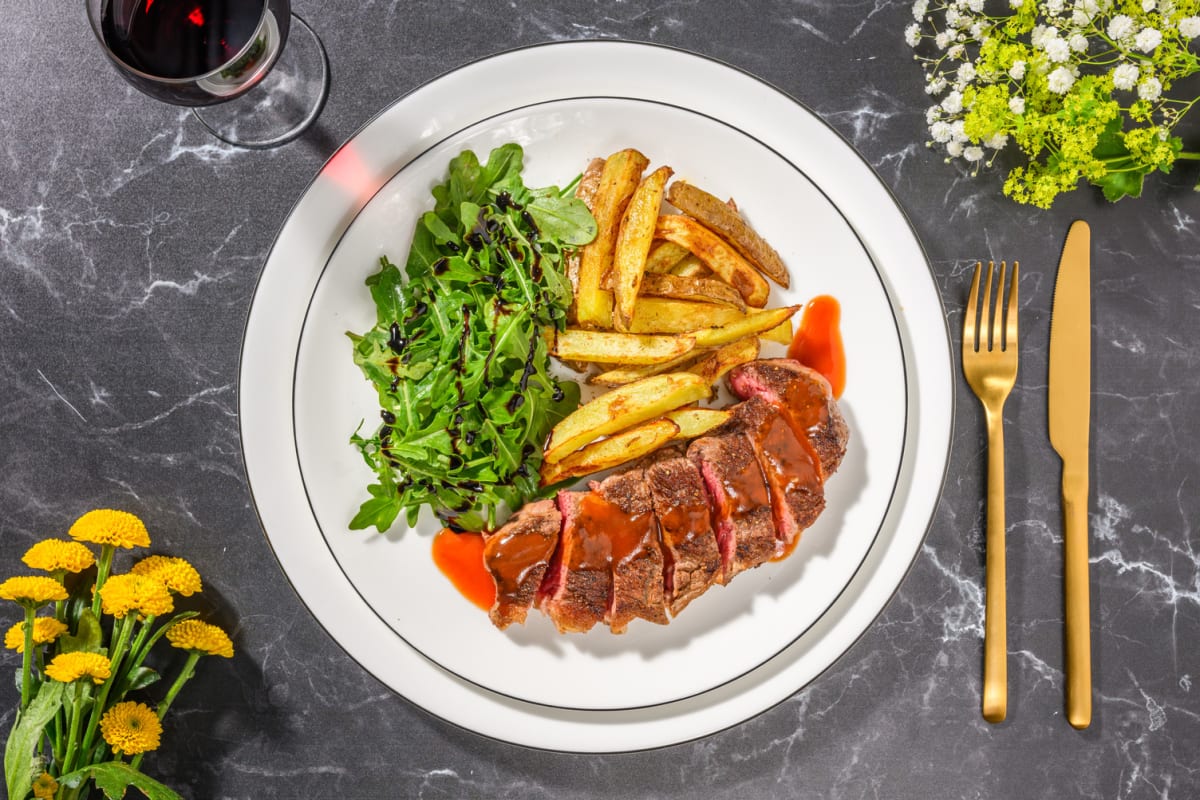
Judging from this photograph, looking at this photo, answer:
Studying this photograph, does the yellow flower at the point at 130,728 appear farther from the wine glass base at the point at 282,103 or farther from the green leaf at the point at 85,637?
the wine glass base at the point at 282,103

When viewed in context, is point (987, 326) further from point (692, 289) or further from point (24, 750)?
point (24, 750)

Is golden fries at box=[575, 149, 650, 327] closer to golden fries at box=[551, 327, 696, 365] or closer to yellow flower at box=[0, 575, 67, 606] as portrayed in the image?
golden fries at box=[551, 327, 696, 365]

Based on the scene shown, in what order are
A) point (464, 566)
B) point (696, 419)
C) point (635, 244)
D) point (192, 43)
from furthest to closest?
point (464, 566) → point (696, 419) → point (635, 244) → point (192, 43)

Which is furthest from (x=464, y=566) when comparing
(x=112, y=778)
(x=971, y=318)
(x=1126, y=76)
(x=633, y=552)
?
(x=1126, y=76)

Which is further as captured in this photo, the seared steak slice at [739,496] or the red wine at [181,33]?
the seared steak slice at [739,496]

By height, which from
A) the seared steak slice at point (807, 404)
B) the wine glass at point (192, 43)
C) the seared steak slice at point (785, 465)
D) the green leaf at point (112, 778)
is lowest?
the green leaf at point (112, 778)

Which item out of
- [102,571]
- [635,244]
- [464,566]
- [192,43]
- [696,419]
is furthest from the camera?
[464,566]

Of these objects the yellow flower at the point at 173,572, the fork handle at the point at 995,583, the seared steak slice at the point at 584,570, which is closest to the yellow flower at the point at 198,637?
the yellow flower at the point at 173,572

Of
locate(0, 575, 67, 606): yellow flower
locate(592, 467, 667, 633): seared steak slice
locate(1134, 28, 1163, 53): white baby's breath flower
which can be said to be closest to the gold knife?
Answer: locate(1134, 28, 1163, 53): white baby's breath flower
